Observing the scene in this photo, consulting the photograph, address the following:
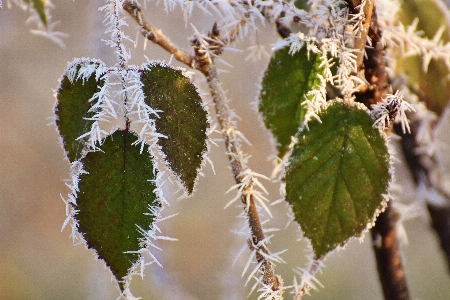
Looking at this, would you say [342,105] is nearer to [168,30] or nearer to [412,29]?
[412,29]

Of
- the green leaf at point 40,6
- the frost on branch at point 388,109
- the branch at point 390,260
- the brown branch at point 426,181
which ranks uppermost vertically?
the frost on branch at point 388,109

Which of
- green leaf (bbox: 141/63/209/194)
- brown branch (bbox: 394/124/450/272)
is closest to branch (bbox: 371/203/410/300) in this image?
brown branch (bbox: 394/124/450/272)

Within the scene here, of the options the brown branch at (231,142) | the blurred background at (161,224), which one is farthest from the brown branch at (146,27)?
the blurred background at (161,224)

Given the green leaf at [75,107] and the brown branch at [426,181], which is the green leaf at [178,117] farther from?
the brown branch at [426,181]

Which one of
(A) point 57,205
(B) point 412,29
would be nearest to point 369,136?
(B) point 412,29

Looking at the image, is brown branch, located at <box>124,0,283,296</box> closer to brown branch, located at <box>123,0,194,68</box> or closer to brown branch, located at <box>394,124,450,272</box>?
brown branch, located at <box>123,0,194,68</box>

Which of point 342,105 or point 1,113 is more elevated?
point 342,105
